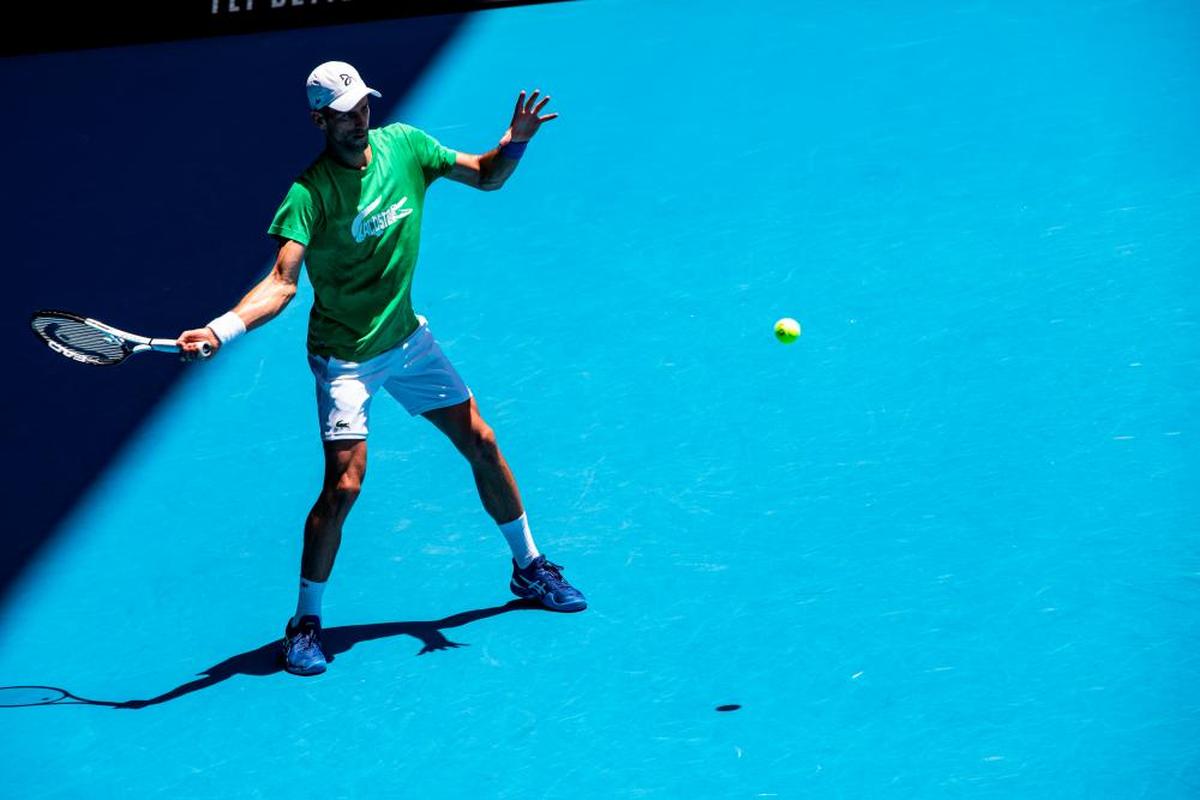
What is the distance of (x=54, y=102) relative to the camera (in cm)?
1178

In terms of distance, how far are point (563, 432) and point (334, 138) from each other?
221cm

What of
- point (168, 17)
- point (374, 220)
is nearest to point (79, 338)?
point (374, 220)

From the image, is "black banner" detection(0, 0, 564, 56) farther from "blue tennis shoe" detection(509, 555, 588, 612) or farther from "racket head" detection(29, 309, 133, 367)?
"blue tennis shoe" detection(509, 555, 588, 612)

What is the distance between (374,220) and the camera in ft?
21.8

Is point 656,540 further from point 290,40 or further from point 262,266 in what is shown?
point 290,40

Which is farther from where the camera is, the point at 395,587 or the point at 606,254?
the point at 606,254

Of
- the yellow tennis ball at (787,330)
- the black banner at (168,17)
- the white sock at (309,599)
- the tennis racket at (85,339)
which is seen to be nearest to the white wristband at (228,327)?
the tennis racket at (85,339)

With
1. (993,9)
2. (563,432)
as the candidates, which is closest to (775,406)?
(563,432)

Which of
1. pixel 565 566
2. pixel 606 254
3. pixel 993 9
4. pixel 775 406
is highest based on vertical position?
pixel 993 9

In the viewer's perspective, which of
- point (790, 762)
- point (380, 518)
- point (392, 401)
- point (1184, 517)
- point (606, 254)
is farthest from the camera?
point (606, 254)

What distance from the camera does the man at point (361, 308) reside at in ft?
21.2

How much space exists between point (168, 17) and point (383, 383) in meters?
6.81

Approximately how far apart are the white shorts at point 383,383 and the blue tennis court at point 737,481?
92cm

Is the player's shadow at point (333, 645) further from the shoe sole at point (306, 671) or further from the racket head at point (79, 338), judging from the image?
the racket head at point (79, 338)
